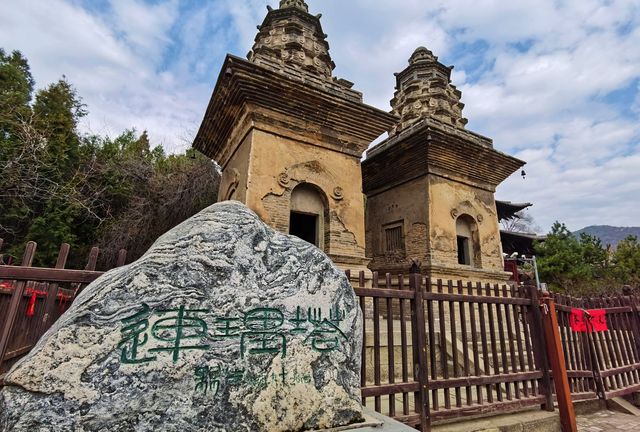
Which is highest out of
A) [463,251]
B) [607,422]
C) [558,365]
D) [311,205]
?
[311,205]

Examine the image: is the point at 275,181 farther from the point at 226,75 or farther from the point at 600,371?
the point at 600,371

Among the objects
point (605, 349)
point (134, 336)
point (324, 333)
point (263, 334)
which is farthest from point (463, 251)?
point (134, 336)

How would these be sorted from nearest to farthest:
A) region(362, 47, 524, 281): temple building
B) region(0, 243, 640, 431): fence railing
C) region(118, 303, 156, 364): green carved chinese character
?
region(118, 303, 156, 364): green carved chinese character
region(0, 243, 640, 431): fence railing
region(362, 47, 524, 281): temple building

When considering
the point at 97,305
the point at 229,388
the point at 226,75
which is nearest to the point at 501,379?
the point at 229,388

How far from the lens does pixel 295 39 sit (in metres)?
9.42

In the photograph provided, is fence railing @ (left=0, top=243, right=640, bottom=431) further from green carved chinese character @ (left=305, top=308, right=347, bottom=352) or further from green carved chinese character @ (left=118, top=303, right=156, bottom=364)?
green carved chinese character @ (left=118, top=303, right=156, bottom=364)

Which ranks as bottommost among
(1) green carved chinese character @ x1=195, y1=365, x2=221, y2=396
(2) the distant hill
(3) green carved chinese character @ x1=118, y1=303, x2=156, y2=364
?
(1) green carved chinese character @ x1=195, y1=365, x2=221, y2=396

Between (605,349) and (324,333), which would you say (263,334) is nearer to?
(324,333)

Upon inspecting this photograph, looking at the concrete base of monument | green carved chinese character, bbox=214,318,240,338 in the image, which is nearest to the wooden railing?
green carved chinese character, bbox=214,318,240,338

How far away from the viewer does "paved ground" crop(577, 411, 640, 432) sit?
4.03 metres

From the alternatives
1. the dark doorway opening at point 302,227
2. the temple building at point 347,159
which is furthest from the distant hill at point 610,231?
the dark doorway opening at point 302,227

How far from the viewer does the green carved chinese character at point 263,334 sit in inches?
73.4

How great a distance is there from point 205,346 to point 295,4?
1102cm

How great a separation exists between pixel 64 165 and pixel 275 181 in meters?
8.77
